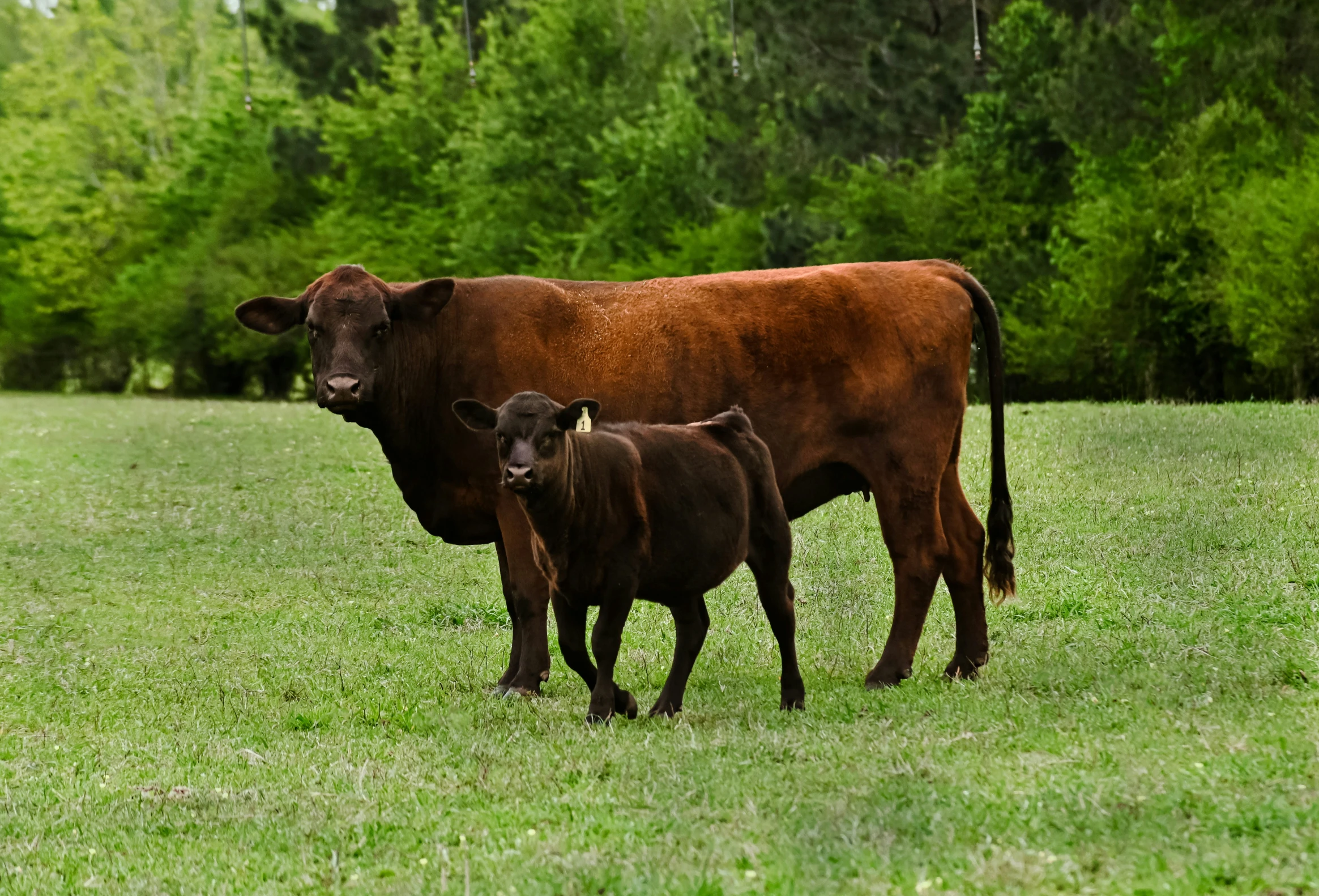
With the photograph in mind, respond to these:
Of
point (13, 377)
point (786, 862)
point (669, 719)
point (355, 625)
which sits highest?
point (786, 862)

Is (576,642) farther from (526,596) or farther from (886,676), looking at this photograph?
(886,676)

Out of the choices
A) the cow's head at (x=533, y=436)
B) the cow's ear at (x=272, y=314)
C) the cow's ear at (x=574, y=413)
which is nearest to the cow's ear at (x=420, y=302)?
the cow's ear at (x=272, y=314)

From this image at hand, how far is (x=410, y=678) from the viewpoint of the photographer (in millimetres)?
9812

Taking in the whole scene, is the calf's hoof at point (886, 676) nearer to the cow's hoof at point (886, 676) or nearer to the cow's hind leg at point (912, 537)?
the cow's hoof at point (886, 676)

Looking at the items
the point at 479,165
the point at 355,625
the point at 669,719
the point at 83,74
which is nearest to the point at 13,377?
the point at 83,74

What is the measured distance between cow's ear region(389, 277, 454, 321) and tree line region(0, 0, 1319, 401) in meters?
28.5

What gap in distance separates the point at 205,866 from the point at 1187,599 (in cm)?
698

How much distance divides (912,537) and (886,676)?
34.1 inches

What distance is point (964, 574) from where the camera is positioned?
962 cm

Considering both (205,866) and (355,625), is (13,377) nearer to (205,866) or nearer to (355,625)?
(355,625)

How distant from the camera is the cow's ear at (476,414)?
8.02m

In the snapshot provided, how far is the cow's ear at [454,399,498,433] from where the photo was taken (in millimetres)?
8016

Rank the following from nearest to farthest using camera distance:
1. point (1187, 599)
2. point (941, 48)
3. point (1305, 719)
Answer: point (1305, 719), point (1187, 599), point (941, 48)

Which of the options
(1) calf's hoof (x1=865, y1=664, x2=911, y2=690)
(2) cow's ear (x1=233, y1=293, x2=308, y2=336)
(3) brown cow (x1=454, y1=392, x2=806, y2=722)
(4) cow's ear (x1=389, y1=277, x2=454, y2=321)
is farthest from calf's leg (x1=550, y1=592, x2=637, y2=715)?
(2) cow's ear (x1=233, y1=293, x2=308, y2=336)
